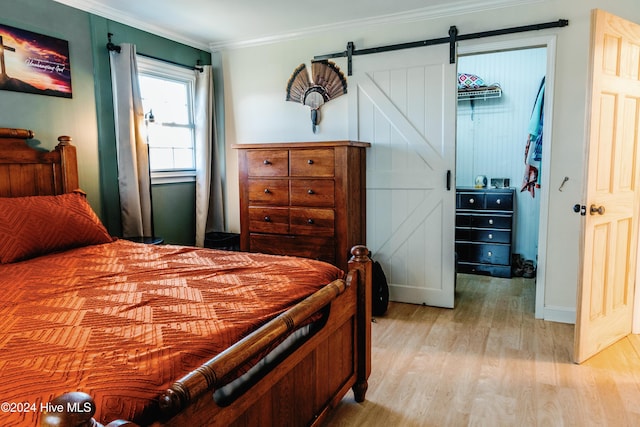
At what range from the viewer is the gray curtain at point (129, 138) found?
327 centimetres

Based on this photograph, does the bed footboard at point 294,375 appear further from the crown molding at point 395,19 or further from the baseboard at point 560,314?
the crown molding at point 395,19

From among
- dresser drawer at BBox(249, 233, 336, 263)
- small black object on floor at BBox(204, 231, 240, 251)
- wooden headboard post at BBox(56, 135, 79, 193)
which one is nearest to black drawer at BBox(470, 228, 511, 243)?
dresser drawer at BBox(249, 233, 336, 263)

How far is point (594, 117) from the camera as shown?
2.43m

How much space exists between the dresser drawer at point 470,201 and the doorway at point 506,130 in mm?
360

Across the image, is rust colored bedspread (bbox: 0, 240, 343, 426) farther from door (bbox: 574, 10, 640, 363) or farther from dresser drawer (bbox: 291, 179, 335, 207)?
door (bbox: 574, 10, 640, 363)

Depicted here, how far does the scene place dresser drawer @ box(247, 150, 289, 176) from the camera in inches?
135

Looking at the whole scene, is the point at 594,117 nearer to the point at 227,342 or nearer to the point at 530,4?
the point at 530,4

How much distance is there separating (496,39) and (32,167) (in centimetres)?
328

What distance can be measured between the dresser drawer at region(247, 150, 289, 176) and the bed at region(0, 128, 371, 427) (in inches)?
48.1

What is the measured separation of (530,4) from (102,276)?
10.5 feet

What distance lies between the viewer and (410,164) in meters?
3.58

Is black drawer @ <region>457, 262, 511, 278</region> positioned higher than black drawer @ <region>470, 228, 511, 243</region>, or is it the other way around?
black drawer @ <region>470, 228, 511, 243</region>

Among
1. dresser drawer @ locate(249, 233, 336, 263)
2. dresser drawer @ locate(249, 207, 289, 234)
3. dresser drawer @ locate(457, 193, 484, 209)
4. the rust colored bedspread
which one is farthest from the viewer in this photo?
dresser drawer @ locate(457, 193, 484, 209)

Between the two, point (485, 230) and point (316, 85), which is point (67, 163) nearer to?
point (316, 85)
